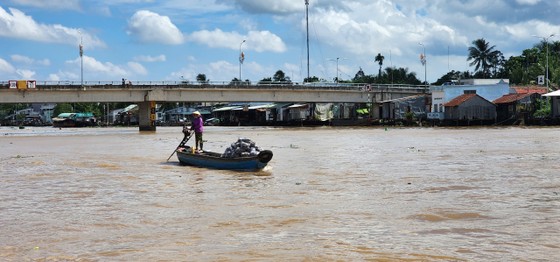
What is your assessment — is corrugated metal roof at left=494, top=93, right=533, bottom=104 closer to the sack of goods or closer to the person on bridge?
the person on bridge

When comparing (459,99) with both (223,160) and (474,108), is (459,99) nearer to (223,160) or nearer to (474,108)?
(474,108)

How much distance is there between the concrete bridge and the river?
44222 mm

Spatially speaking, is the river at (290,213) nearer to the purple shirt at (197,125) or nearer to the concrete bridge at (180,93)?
the purple shirt at (197,125)

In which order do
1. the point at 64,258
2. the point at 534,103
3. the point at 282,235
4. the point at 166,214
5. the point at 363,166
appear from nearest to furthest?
the point at 64,258 < the point at 282,235 < the point at 166,214 < the point at 363,166 < the point at 534,103

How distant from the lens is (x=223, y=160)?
2181 centimetres

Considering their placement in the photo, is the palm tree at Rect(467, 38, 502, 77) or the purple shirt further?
the palm tree at Rect(467, 38, 502, 77)

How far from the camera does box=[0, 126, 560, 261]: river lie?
9.39 m

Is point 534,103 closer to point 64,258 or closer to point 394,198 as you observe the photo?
Result: point 394,198

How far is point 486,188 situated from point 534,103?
57.5 meters

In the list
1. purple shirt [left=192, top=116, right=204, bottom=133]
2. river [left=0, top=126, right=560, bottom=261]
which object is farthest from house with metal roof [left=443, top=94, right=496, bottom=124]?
purple shirt [left=192, top=116, right=204, bottom=133]

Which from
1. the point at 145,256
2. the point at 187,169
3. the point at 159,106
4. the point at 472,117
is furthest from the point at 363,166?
the point at 159,106

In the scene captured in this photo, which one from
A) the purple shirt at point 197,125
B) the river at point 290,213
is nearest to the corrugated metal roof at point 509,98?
the river at point 290,213

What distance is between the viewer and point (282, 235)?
416 inches

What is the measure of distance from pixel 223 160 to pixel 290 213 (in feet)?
30.3
